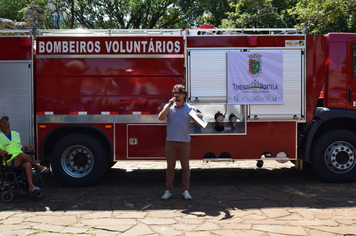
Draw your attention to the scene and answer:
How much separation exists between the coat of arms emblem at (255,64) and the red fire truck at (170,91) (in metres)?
0.02

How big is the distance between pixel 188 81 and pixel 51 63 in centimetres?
255

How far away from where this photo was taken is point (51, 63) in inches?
289

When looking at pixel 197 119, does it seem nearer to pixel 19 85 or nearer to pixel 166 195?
pixel 166 195

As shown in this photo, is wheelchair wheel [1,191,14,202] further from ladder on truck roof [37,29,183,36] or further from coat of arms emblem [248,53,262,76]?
coat of arms emblem [248,53,262,76]

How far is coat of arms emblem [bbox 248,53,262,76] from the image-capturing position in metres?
7.30

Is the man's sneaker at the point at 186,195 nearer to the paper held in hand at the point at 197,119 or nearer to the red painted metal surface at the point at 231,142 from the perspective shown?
the red painted metal surface at the point at 231,142

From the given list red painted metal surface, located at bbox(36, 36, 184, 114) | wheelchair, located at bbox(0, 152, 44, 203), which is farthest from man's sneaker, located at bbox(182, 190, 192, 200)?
wheelchair, located at bbox(0, 152, 44, 203)

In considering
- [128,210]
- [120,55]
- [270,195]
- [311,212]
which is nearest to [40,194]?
[128,210]

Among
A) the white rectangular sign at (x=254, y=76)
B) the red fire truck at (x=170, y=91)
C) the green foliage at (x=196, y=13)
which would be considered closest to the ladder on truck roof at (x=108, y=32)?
the red fire truck at (x=170, y=91)

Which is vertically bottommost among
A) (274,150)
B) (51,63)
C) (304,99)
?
(274,150)

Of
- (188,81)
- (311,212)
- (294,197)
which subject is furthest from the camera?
(188,81)

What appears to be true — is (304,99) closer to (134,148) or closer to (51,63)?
(134,148)

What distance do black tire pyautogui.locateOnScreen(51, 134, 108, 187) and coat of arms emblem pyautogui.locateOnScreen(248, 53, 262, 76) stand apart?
310 cm

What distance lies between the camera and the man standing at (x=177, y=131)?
6.37 m
